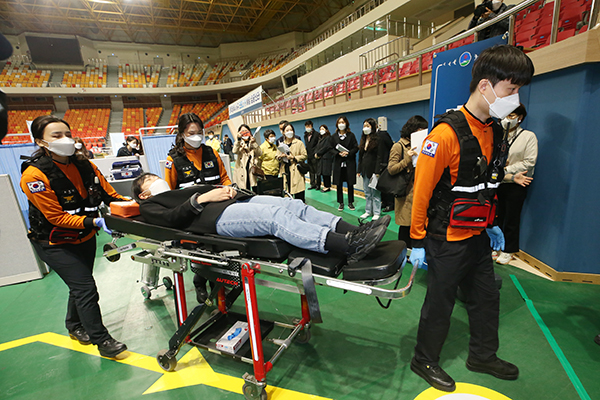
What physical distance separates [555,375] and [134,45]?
3377 centimetres

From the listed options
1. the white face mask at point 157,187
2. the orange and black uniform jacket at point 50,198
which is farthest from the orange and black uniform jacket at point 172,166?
the orange and black uniform jacket at point 50,198

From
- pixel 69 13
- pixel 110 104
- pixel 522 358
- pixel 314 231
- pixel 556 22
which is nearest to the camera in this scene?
pixel 314 231

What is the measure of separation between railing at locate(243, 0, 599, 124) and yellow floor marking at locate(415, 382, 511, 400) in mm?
3194

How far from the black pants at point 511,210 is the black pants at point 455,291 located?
1820 millimetres

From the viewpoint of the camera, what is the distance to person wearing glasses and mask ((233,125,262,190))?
186 inches

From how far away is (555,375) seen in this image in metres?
1.83

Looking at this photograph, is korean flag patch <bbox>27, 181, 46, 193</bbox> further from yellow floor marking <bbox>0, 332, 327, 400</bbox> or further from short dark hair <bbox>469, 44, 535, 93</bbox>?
short dark hair <bbox>469, 44, 535, 93</bbox>

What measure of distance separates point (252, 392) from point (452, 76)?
10.4 ft

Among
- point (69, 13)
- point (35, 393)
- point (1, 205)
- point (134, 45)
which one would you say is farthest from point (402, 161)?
point (134, 45)

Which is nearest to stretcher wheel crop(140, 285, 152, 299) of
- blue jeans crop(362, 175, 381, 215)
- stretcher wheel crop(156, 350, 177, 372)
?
stretcher wheel crop(156, 350, 177, 372)

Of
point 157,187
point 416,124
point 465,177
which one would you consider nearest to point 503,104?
point 465,177

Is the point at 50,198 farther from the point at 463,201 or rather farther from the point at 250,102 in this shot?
the point at 250,102

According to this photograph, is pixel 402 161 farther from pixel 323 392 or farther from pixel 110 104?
pixel 110 104

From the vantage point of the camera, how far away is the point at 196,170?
292cm
